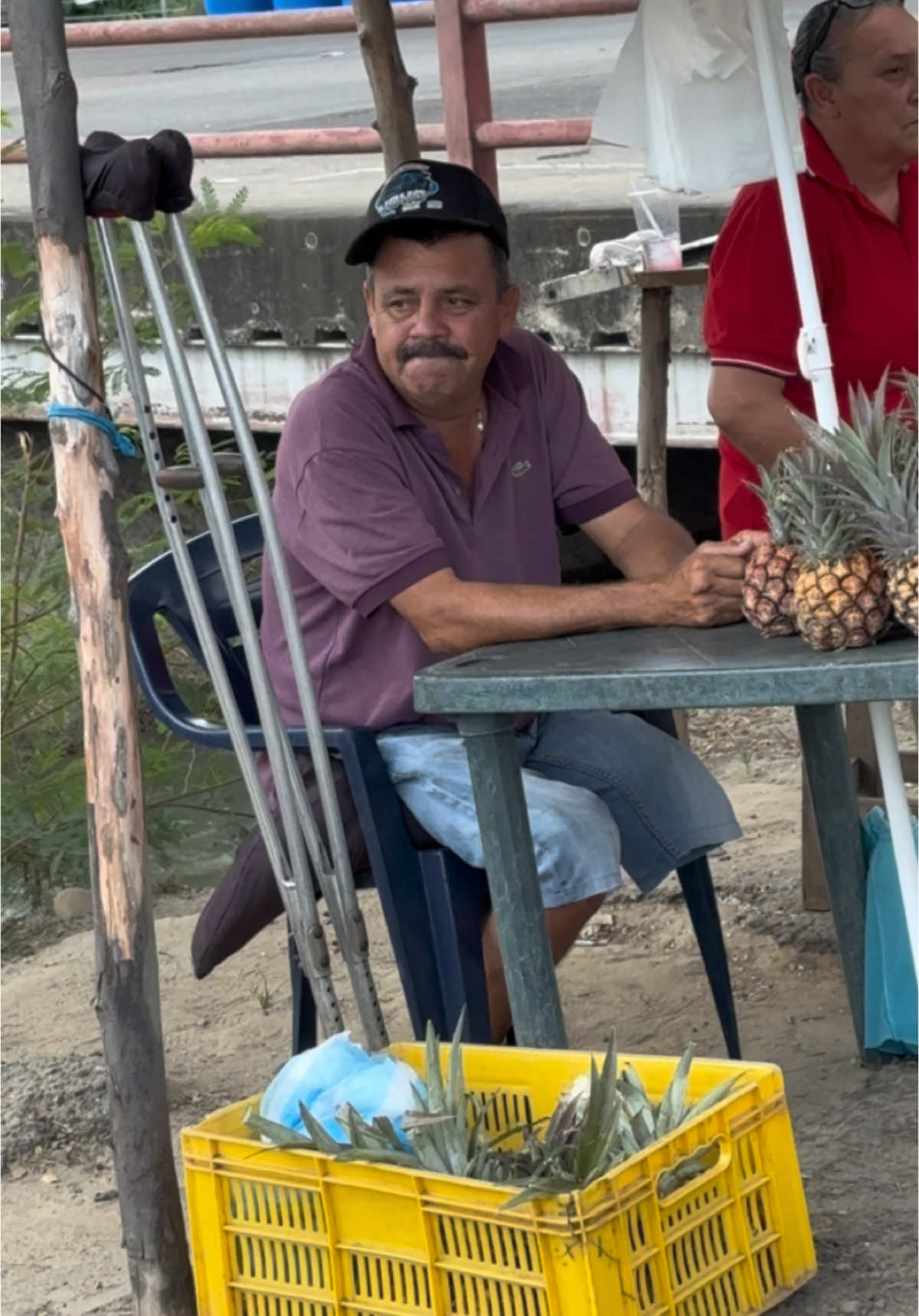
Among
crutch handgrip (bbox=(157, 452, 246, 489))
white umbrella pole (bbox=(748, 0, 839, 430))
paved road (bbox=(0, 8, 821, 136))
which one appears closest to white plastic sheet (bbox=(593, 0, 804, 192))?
white umbrella pole (bbox=(748, 0, 839, 430))

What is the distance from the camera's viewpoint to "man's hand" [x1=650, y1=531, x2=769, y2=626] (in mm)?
2557

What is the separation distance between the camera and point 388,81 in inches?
162

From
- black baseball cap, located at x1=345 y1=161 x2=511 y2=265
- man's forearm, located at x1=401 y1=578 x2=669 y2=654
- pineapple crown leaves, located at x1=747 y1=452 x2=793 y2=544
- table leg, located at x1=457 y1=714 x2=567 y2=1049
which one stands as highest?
black baseball cap, located at x1=345 y1=161 x2=511 y2=265

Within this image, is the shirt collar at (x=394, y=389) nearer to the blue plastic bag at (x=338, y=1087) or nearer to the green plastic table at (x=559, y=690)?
the green plastic table at (x=559, y=690)

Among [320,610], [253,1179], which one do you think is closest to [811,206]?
[320,610]

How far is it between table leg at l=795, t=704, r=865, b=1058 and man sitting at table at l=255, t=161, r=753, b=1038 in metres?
0.18

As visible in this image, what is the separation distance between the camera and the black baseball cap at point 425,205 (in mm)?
3000

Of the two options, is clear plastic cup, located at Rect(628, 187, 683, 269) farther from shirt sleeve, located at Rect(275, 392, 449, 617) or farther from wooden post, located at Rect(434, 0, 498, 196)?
shirt sleeve, located at Rect(275, 392, 449, 617)

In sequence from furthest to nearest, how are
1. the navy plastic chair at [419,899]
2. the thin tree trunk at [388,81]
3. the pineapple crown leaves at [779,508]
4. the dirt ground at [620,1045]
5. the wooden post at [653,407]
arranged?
the wooden post at [653,407]
the thin tree trunk at [388,81]
the navy plastic chair at [419,899]
the dirt ground at [620,1045]
the pineapple crown leaves at [779,508]

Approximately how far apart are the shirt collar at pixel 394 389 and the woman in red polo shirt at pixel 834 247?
0.37 meters

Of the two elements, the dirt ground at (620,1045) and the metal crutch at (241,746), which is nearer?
the metal crutch at (241,746)

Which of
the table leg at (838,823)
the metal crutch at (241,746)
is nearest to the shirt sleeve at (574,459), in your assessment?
the table leg at (838,823)

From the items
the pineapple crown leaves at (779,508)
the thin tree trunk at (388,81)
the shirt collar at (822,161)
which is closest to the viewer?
the pineapple crown leaves at (779,508)

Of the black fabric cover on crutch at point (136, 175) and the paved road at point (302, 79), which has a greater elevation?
the paved road at point (302, 79)
